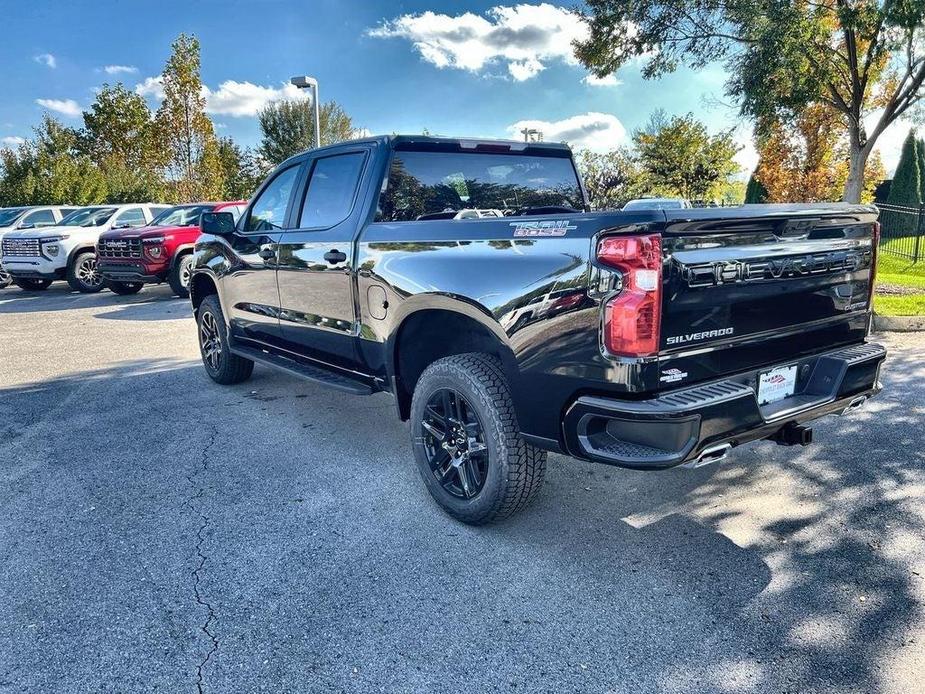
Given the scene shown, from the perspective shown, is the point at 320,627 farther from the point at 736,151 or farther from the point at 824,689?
the point at 736,151

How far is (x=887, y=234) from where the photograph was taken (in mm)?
16422

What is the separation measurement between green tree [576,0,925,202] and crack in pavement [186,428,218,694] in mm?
7391

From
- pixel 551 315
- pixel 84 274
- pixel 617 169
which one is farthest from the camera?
pixel 617 169

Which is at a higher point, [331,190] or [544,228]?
[331,190]

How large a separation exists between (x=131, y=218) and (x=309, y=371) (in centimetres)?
1223

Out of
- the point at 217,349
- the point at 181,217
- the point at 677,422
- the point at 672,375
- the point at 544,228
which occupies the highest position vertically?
the point at 181,217

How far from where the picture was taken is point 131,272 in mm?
11930

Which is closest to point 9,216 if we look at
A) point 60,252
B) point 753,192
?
point 60,252

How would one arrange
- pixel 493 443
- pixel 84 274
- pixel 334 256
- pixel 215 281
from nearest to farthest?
pixel 493 443, pixel 334 256, pixel 215 281, pixel 84 274

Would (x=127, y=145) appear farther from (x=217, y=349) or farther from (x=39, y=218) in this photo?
(x=217, y=349)

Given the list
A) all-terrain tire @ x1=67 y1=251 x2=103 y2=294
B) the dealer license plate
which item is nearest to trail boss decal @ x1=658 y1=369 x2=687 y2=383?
the dealer license plate

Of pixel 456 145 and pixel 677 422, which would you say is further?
pixel 456 145

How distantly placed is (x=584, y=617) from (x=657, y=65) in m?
9.65

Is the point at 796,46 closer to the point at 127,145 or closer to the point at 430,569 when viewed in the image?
the point at 430,569
